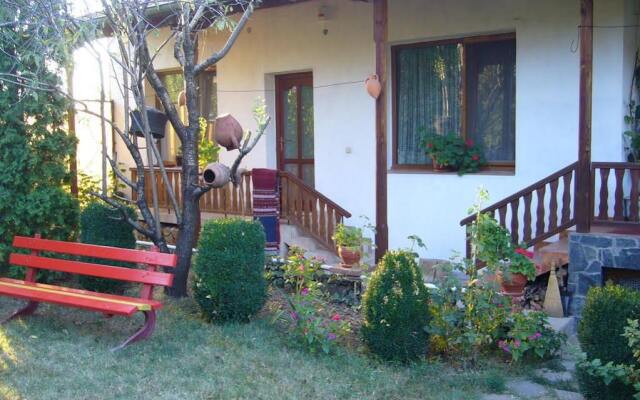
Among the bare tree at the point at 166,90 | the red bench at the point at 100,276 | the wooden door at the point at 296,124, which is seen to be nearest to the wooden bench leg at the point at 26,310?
the red bench at the point at 100,276

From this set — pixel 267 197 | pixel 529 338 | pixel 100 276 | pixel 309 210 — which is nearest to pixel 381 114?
pixel 309 210

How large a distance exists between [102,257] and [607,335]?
4343 mm

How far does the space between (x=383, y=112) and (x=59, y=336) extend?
4081 millimetres

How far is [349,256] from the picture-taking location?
8242mm

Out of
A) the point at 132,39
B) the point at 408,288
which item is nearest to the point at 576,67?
the point at 408,288

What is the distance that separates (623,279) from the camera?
722 centimetres

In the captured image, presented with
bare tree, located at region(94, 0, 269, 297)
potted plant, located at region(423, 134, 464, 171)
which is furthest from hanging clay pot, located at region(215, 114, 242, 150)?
potted plant, located at region(423, 134, 464, 171)

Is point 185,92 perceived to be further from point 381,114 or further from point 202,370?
point 202,370

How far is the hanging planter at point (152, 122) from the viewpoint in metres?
7.82

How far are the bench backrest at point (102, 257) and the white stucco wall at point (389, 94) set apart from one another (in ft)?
14.5

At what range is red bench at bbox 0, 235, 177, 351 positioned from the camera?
19.1 ft

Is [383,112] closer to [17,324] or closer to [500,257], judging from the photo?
[500,257]

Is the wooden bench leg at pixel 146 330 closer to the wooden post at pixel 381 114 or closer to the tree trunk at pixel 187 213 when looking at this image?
the tree trunk at pixel 187 213

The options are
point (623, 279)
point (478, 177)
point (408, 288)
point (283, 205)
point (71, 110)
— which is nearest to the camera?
point (408, 288)
